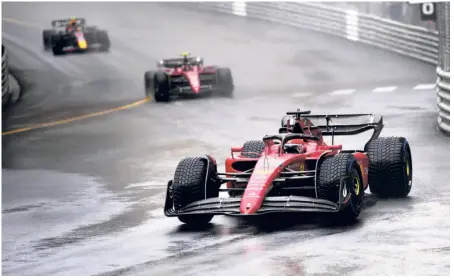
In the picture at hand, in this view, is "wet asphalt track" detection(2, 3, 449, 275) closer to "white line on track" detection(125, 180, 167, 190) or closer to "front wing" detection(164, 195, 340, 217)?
"white line on track" detection(125, 180, 167, 190)

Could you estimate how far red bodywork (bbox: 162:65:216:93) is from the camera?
3000cm

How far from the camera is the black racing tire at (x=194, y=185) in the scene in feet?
50.1

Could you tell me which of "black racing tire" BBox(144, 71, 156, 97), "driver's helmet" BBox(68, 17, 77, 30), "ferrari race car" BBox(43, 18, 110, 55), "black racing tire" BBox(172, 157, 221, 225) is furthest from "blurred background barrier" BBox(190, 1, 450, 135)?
"black racing tire" BBox(172, 157, 221, 225)

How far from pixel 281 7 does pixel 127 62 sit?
905 centimetres

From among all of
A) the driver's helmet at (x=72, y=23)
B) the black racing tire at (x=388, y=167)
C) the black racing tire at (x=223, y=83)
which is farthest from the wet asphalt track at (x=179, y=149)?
the driver's helmet at (x=72, y=23)

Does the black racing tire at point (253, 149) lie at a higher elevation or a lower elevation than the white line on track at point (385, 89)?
higher

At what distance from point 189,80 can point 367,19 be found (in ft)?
38.8

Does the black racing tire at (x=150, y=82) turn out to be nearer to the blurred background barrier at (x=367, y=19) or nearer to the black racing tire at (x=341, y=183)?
the blurred background barrier at (x=367, y=19)

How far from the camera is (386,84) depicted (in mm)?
32469

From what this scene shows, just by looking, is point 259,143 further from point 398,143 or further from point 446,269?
point 446,269

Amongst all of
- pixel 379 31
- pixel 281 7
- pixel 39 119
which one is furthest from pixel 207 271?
pixel 281 7

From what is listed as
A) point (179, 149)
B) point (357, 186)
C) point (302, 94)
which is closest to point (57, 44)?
point (302, 94)

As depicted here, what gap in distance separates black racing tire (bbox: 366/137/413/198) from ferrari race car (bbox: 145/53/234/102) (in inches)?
549

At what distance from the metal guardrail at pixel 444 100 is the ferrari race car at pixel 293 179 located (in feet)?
18.8
